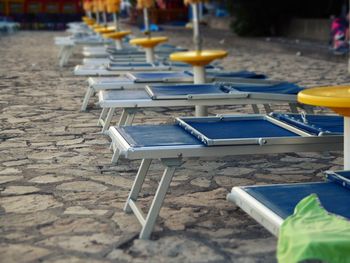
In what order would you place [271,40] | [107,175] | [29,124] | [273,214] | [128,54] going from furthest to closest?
[271,40] < [128,54] < [29,124] < [107,175] < [273,214]

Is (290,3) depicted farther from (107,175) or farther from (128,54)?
(107,175)

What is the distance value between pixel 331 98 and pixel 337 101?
50 millimetres

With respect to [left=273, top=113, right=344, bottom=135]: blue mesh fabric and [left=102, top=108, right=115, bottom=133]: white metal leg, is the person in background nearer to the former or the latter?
[left=102, top=108, right=115, bottom=133]: white metal leg

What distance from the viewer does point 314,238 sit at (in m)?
2.42

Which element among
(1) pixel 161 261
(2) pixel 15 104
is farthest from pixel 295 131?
(2) pixel 15 104

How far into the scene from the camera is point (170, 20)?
35.1 m

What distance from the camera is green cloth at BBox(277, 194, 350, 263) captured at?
2389 mm

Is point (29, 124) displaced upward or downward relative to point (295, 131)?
downward

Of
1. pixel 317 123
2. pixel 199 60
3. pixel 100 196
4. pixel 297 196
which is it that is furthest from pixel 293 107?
pixel 297 196

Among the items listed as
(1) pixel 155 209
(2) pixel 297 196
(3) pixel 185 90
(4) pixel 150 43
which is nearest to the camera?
(2) pixel 297 196

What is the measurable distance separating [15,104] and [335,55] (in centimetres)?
761

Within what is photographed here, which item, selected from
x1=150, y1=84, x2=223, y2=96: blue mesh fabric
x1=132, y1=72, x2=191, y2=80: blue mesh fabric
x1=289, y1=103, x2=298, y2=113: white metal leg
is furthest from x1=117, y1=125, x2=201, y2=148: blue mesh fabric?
x1=132, y1=72, x2=191, y2=80: blue mesh fabric

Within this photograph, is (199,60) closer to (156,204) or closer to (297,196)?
(156,204)

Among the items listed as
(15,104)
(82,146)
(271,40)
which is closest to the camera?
(82,146)
